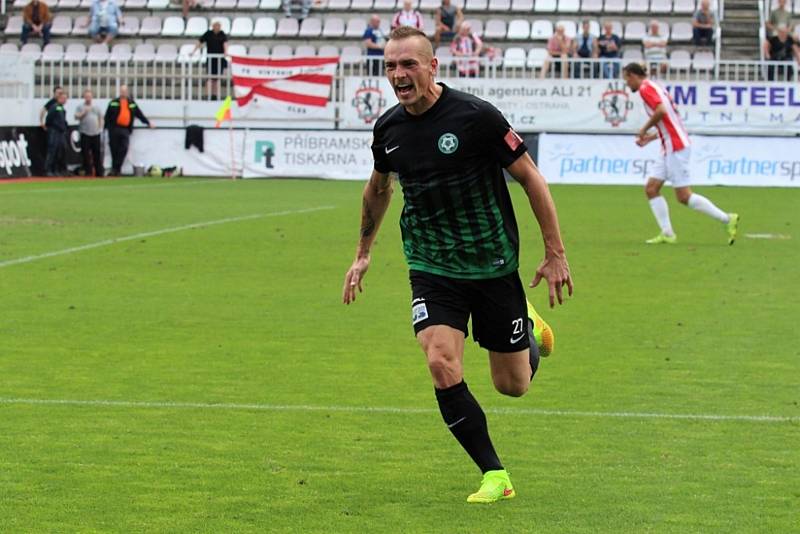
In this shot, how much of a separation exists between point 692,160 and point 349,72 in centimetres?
863

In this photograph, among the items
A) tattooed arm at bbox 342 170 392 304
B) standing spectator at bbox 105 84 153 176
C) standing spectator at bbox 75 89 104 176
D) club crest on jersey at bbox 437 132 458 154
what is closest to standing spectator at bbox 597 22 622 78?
standing spectator at bbox 105 84 153 176

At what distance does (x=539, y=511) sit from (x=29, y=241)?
13.1m

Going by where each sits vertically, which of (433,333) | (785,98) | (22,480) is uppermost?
(785,98)

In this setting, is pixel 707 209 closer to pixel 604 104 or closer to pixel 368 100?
pixel 604 104

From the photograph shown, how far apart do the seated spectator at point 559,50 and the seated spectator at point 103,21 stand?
1180 centimetres

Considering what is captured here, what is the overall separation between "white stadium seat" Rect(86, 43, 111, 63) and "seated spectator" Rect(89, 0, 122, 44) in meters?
0.33

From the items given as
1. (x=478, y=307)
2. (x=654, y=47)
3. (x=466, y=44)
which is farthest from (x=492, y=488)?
(x=466, y=44)

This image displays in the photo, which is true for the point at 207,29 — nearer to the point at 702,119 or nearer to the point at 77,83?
the point at 77,83

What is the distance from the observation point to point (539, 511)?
248 inches

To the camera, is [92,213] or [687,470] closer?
[687,470]

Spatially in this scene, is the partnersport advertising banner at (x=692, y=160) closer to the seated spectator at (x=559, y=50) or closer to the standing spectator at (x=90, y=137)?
the seated spectator at (x=559, y=50)

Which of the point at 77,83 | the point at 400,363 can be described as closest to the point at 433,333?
the point at 400,363

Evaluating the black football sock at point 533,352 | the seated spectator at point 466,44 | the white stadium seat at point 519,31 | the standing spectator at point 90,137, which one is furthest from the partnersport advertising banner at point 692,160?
the black football sock at point 533,352

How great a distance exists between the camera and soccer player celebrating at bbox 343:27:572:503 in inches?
254
